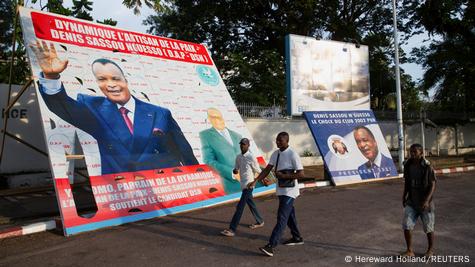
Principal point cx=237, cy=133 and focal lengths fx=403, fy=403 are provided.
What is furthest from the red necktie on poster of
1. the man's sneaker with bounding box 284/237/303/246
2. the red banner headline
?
the man's sneaker with bounding box 284/237/303/246

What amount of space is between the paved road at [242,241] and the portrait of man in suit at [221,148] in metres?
1.40

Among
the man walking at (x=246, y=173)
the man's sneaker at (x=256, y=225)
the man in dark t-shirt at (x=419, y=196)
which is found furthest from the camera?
the man's sneaker at (x=256, y=225)

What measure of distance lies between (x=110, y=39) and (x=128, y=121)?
8.17 ft

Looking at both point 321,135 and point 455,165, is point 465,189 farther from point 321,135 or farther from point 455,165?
point 455,165

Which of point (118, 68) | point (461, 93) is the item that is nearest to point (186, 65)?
point (118, 68)

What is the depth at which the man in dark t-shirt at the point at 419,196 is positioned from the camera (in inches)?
206

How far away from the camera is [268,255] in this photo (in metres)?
5.46

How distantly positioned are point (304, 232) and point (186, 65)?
6.77m

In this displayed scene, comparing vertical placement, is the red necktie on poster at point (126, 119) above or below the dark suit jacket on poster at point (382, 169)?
above

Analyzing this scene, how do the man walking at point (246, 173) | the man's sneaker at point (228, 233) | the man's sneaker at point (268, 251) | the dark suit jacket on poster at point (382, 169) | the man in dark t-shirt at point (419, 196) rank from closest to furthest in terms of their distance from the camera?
the man in dark t-shirt at point (419, 196) < the man's sneaker at point (268, 251) < the man's sneaker at point (228, 233) < the man walking at point (246, 173) < the dark suit jacket on poster at point (382, 169)

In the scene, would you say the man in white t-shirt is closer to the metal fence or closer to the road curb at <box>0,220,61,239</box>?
the road curb at <box>0,220,61,239</box>

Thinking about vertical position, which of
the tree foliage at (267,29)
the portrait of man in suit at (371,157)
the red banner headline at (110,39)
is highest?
the tree foliage at (267,29)

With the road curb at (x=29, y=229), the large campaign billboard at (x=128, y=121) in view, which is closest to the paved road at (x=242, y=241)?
the road curb at (x=29, y=229)

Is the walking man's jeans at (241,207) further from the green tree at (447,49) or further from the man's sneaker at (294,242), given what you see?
the green tree at (447,49)
